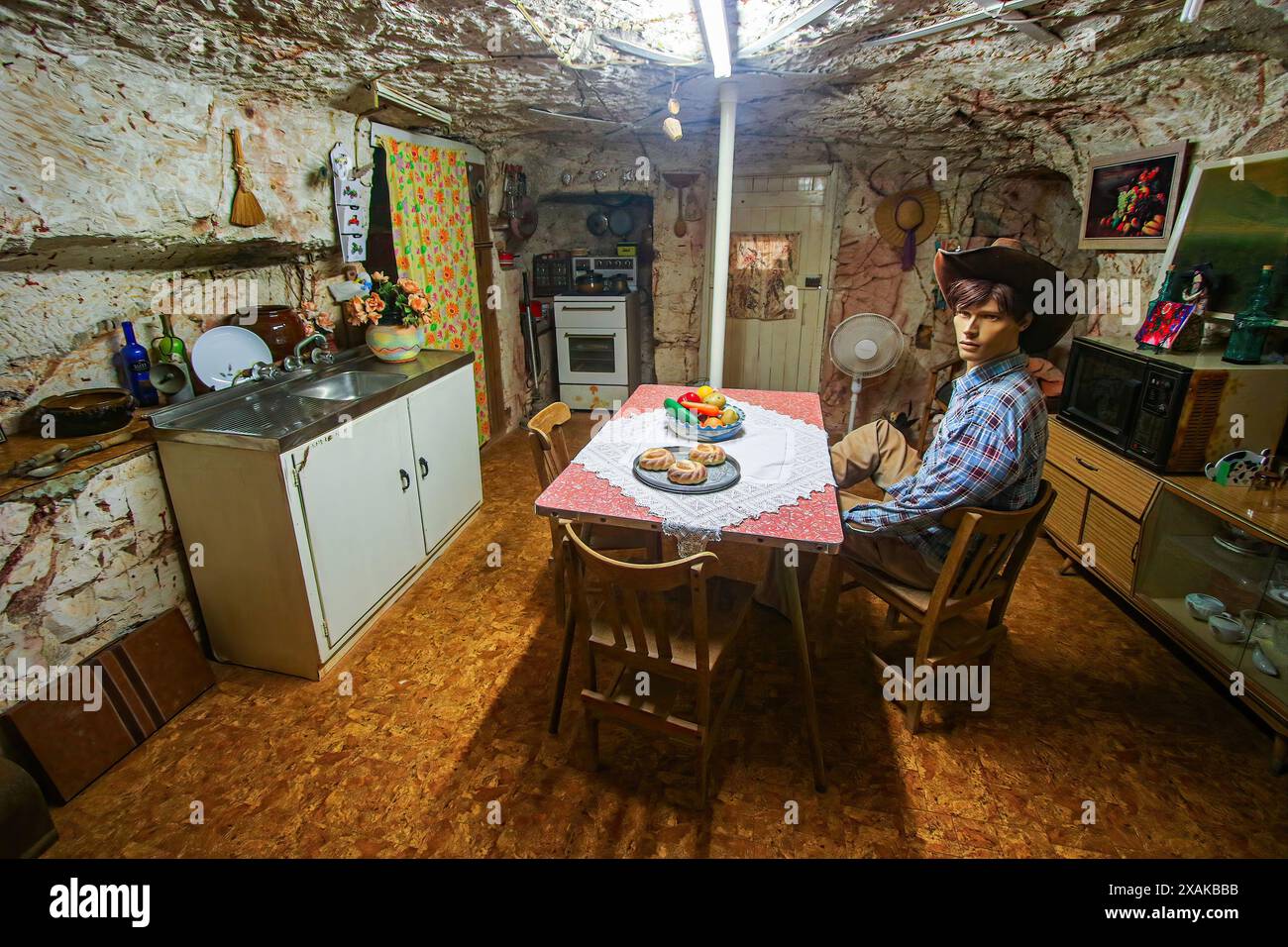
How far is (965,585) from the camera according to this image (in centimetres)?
203

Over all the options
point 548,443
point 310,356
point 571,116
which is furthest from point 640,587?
point 571,116

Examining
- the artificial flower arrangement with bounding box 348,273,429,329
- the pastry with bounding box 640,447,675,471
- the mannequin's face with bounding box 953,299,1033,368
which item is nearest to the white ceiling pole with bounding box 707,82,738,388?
the artificial flower arrangement with bounding box 348,273,429,329

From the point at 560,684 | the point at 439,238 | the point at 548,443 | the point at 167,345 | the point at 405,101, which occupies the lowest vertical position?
the point at 560,684

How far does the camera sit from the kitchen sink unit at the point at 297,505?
2219 mm

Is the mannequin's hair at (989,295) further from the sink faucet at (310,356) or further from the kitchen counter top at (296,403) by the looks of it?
the sink faucet at (310,356)

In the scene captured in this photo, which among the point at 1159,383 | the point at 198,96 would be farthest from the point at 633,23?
the point at 1159,383

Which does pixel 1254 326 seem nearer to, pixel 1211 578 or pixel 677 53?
pixel 1211 578

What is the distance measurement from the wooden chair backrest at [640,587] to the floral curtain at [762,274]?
156 inches

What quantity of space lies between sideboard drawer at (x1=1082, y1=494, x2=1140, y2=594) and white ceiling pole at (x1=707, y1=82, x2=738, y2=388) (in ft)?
7.18

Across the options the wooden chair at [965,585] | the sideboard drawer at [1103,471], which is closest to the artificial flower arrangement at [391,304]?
the wooden chair at [965,585]

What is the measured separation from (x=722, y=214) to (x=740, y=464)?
7.18ft

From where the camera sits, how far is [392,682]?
2449 mm

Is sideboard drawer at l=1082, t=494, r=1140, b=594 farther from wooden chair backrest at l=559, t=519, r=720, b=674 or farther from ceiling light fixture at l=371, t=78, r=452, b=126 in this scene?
ceiling light fixture at l=371, t=78, r=452, b=126

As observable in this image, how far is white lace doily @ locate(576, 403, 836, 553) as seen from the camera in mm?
1895
